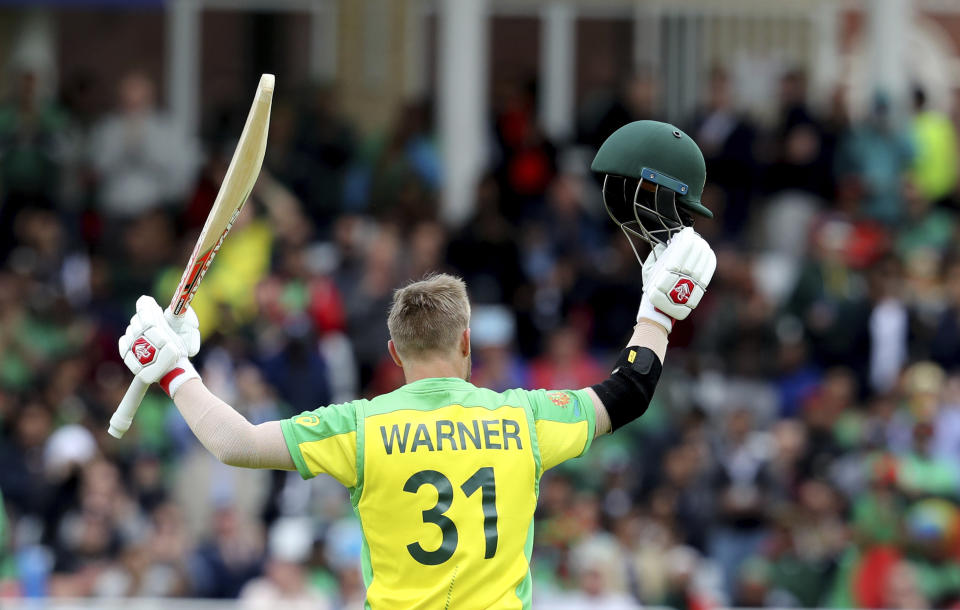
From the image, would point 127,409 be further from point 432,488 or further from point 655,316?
point 655,316

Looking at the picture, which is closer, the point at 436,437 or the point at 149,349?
the point at 436,437

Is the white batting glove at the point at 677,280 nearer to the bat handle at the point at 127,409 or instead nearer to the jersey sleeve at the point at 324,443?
the jersey sleeve at the point at 324,443

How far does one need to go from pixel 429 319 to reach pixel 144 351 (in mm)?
787

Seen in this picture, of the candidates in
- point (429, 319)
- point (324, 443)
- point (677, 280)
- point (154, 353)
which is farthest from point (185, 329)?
point (677, 280)

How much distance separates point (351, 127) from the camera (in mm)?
12969

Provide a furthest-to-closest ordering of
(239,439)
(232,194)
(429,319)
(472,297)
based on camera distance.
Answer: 1. (472,297)
2. (232,194)
3. (429,319)
4. (239,439)

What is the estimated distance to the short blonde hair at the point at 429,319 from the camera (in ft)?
14.4

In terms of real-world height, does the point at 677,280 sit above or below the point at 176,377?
above

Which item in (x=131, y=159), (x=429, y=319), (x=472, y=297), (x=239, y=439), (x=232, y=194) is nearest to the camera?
(x=239, y=439)

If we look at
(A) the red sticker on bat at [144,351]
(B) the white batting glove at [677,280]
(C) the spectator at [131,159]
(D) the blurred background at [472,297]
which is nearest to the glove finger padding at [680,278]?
(B) the white batting glove at [677,280]

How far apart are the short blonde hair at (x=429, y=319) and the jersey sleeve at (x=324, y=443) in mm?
278

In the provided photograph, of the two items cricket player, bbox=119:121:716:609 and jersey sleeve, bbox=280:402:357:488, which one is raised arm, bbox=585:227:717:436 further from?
jersey sleeve, bbox=280:402:357:488

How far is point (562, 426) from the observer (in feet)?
14.4

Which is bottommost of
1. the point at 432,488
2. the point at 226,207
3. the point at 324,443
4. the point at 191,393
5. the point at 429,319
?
the point at 432,488
